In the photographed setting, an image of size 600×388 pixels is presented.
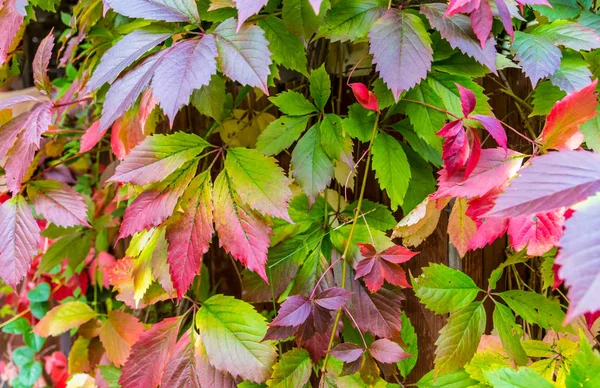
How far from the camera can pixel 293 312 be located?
0.61 m

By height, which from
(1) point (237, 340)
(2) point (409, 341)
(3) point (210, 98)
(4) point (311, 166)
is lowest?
(2) point (409, 341)

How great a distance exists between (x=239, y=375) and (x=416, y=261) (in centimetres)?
37

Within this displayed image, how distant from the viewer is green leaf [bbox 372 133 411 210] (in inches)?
28.0

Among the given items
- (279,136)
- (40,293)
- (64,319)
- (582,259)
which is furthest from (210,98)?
(40,293)

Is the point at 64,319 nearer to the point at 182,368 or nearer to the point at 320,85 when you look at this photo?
the point at 182,368

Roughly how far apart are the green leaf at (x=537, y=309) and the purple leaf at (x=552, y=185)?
347mm

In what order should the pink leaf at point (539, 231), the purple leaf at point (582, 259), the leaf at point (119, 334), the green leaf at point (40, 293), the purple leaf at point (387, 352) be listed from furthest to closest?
1. the green leaf at point (40, 293)
2. the leaf at point (119, 334)
3. the purple leaf at point (387, 352)
4. the pink leaf at point (539, 231)
5. the purple leaf at point (582, 259)

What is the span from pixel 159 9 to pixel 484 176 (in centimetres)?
48

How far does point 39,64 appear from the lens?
0.84 meters

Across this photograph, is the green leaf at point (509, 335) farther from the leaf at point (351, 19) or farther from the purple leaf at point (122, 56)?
the purple leaf at point (122, 56)

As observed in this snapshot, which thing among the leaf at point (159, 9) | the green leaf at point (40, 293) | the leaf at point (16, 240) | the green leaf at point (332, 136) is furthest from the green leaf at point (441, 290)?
the green leaf at point (40, 293)

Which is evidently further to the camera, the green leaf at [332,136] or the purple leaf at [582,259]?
the green leaf at [332,136]

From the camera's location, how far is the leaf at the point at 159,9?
66cm

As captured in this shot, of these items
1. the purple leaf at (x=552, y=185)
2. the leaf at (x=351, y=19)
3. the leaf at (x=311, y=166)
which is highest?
the leaf at (x=351, y=19)
